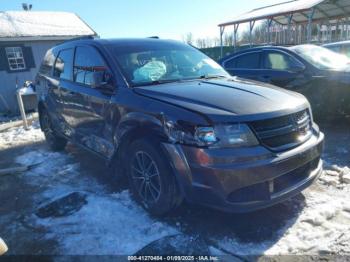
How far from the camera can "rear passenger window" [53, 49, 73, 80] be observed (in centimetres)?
469

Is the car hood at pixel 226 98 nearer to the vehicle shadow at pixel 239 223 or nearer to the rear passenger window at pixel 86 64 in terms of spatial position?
the rear passenger window at pixel 86 64

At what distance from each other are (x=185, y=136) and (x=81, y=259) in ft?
4.85

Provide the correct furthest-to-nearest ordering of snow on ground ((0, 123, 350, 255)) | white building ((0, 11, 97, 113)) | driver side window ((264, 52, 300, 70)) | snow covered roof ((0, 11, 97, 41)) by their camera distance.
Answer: snow covered roof ((0, 11, 97, 41)) → white building ((0, 11, 97, 113)) → driver side window ((264, 52, 300, 70)) → snow on ground ((0, 123, 350, 255))

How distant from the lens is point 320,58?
6.58 meters

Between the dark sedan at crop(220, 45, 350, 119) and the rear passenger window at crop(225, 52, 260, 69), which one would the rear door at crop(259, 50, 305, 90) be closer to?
the dark sedan at crop(220, 45, 350, 119)

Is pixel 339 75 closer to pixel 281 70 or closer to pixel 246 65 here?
pixel 281 70

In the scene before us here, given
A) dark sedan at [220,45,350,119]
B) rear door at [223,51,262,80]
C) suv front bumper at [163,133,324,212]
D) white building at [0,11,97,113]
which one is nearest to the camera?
suv front bumper at [163,133,324,212]

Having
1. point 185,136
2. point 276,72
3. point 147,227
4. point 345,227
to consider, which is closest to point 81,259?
point 147,227

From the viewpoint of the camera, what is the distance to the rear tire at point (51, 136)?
5.95 meters

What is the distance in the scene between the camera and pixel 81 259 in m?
2.79

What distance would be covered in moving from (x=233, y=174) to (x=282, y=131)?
2.23ft

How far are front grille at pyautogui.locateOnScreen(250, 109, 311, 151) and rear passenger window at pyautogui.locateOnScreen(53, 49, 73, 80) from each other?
10.3 feet

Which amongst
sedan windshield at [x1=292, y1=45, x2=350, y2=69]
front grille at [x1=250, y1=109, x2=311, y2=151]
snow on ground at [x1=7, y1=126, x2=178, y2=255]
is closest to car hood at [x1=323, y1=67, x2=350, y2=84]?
sedan windshield at [x1=292, y1=45, x2=350, y2=69]

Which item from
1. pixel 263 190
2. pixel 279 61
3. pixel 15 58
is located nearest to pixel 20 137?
pixel 279 61
